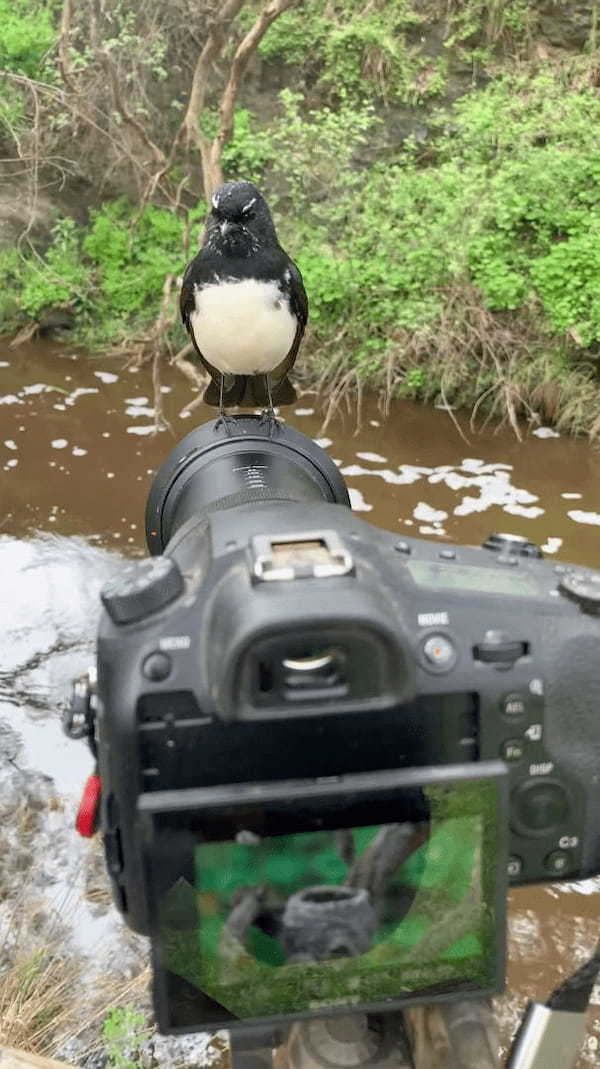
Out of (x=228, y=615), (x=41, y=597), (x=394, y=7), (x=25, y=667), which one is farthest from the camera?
(x=394, y=7)

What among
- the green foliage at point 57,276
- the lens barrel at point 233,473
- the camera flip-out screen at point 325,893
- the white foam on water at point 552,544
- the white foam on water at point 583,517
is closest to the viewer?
the camera flip-out screen at point 325,893

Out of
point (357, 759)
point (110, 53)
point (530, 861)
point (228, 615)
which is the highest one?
point (110, 53)

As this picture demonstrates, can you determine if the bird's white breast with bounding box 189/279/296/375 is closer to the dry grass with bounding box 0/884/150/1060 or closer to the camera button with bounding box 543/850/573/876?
the dry grass with bounding box 0/884/150/1060

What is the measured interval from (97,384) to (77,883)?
248cm

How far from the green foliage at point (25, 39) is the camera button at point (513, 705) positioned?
4.43 meters

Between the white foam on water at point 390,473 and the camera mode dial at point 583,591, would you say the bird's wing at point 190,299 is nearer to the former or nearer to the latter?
the camera mode dial at point 583,591

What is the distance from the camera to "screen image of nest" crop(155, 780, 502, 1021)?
73 cm

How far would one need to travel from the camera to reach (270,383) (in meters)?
1.94

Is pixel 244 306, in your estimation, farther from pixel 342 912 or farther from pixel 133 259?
pixel 133 259

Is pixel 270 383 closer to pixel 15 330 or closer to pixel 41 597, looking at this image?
pixel 41 597

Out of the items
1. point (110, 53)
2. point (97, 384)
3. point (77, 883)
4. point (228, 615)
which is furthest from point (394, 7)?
point (228, 615)

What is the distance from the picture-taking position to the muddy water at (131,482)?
2.80 meters

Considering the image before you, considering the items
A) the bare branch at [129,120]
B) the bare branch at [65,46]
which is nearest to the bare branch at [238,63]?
the bare branch at [129,120]

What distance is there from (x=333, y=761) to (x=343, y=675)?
0.25 ft
